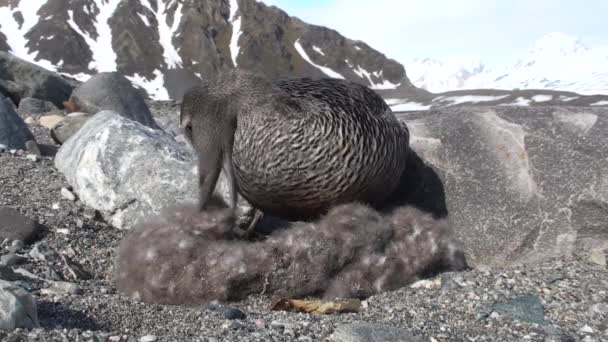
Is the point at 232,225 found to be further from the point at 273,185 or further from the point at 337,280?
the point at 337,280

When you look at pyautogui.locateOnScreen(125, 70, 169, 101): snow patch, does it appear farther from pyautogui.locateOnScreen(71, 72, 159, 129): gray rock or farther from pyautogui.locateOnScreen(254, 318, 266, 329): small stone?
A: pyautogui.locateOnScreen(254, 318, 266, 329): small stone

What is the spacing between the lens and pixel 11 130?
8.07 metres

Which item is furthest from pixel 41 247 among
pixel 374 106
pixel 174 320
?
pixel 374 106

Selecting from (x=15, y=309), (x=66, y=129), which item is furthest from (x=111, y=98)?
(x=15, y=309)

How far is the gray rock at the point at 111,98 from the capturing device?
11.4 metres

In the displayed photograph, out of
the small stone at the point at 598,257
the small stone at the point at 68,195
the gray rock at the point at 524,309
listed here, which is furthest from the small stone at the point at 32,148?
the small stone at the point at 598,257

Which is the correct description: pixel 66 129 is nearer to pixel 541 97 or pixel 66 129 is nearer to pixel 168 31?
pixel 541 97

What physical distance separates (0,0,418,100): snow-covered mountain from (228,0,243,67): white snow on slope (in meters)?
0.19

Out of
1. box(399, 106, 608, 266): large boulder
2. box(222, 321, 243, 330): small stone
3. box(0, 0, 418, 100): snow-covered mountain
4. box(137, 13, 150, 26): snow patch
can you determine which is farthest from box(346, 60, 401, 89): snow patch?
box(222, 321, 243, 330): small stone

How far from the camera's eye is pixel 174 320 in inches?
141

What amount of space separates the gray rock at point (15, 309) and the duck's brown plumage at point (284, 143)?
63.7 inches

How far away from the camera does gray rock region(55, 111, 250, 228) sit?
18.2 feet

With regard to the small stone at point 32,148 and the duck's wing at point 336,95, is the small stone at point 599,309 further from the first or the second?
the small stone at point 32,148

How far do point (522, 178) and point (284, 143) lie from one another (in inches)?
90.0
